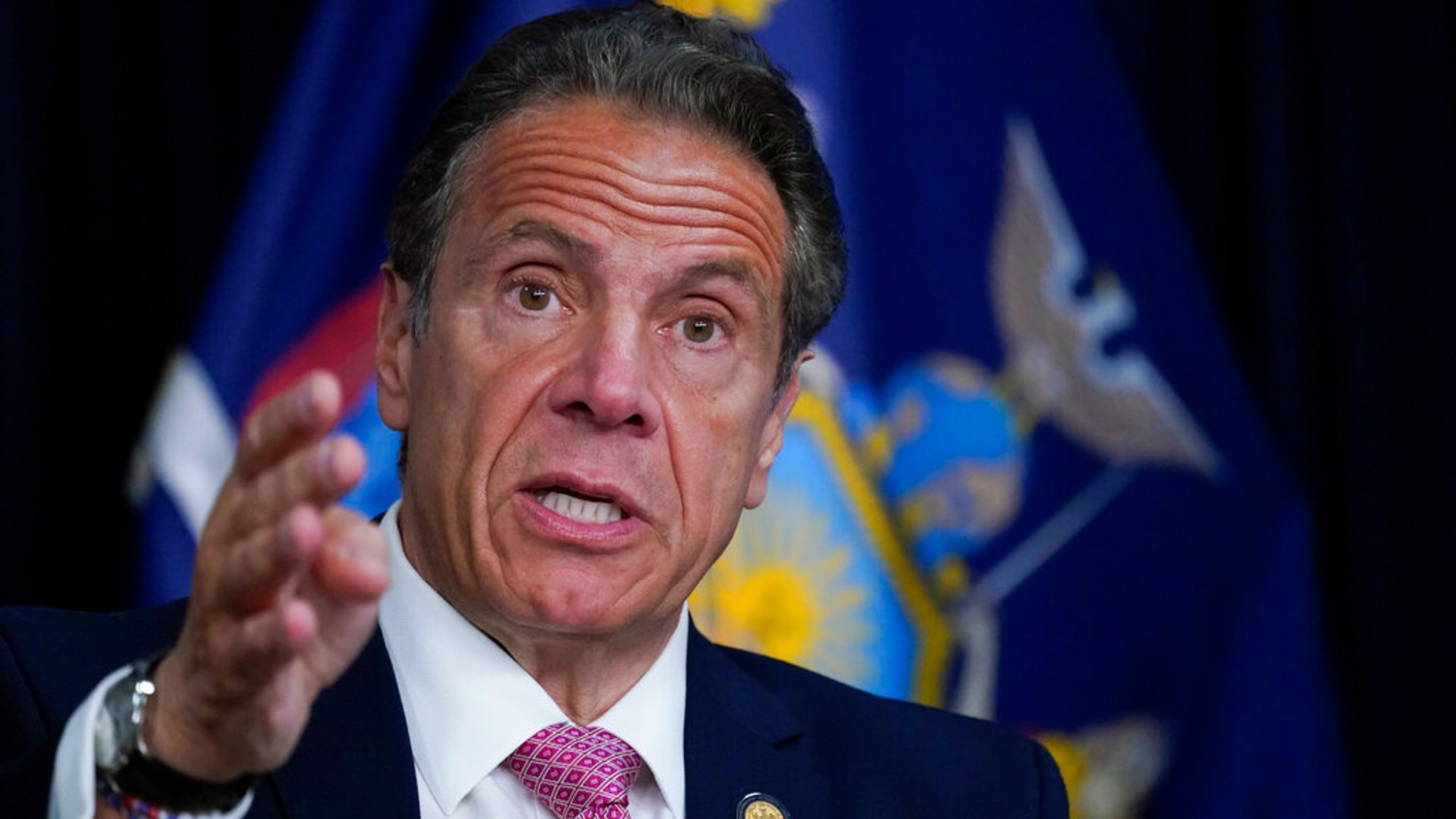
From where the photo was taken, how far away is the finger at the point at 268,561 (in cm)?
129

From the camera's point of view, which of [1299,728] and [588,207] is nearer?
[588,207]

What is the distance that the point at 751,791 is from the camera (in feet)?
7.01

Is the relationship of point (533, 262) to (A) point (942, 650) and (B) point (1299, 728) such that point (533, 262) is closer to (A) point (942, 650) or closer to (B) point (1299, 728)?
(A) point (942, 650)

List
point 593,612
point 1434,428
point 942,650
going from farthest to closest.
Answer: point 1434,428 → point 942,650 → point 593,612

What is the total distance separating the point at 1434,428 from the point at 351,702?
2394 millimetres

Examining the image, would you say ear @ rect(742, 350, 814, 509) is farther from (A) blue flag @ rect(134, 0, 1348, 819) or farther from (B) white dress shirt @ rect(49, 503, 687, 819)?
(A) blue flag @ rect(134, 0, 1348, 819)

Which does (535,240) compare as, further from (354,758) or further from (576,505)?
(354,758)

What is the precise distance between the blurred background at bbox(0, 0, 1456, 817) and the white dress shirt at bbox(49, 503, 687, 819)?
0.85 m

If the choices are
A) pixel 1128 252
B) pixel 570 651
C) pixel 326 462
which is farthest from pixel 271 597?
pixel 1128 252

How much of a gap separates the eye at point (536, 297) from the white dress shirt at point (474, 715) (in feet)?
1.03

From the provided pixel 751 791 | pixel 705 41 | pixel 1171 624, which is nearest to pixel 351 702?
pixel 751 791

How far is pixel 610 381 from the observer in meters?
1.94

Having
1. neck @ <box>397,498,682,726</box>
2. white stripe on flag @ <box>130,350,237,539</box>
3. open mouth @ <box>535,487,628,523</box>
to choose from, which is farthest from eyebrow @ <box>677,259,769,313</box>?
white stripe on flag @ <box>130,350,237,539</box>

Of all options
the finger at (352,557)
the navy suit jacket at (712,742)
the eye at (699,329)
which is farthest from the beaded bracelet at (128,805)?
the eye at (699,329)
